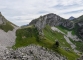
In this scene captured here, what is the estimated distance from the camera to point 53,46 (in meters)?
104

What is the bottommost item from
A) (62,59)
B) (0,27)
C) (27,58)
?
(62,59)

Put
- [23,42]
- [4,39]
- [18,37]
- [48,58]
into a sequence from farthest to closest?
[18,37] → [23,42] → [4,39] → [48,58]

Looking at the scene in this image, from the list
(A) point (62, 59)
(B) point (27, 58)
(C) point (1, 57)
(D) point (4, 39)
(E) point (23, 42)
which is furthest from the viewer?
(E) point (23, 42)

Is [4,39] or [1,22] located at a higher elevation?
[1,22]

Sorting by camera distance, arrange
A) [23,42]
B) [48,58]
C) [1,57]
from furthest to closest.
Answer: [23,42]
[48,58]
[1,57]

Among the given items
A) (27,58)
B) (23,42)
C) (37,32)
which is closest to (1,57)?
(27,58)

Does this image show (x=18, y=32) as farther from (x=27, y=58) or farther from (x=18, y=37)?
(x=27, y=58)

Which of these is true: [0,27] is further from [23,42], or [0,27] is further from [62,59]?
[62,59]

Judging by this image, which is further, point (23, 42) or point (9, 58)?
point (23, 42)

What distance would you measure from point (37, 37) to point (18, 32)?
17.4m

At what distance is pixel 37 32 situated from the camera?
124500 mm

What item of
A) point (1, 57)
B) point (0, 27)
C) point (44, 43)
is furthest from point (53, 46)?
point (1, 57)

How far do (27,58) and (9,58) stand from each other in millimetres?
7497

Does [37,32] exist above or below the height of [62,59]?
above
